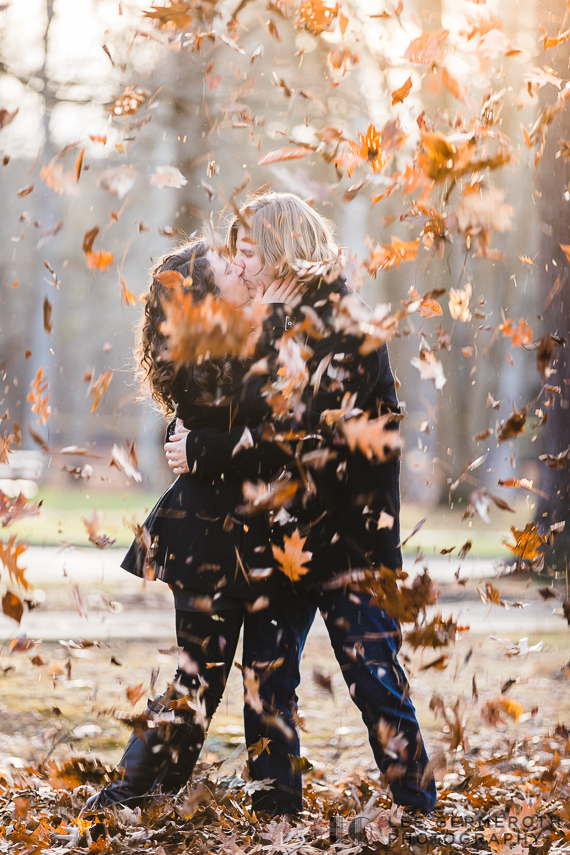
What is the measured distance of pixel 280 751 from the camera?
212cm

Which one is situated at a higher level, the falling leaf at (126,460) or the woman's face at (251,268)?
the woman's face at (251,268)

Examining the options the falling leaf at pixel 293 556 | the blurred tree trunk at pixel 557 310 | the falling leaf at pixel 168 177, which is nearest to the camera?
the falling leaf at pixel 293 556

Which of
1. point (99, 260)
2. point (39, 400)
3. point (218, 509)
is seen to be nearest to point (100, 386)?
point (39, 400)

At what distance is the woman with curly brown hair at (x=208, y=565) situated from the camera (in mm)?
2010

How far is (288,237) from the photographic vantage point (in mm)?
2018

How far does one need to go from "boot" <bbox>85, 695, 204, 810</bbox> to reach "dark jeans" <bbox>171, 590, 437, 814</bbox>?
0.31 ft

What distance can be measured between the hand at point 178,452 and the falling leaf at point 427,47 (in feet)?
3.80

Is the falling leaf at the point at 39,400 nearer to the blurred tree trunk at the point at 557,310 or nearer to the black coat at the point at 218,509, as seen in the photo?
the black coat at the point at 218,509

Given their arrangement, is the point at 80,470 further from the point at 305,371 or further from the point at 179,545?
the point at 305,371

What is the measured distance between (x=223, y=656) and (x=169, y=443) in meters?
0.62

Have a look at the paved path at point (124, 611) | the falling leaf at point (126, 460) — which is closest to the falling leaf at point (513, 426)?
the falling leaf at point (126, 460)

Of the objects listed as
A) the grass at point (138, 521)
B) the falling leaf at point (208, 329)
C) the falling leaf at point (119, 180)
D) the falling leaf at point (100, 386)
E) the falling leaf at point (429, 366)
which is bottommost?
the grass at point (138, 521)

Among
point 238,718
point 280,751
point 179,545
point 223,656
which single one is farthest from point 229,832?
point 238,718

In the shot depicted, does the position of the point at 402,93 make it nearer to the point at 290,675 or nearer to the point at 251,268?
the point at 251,268
